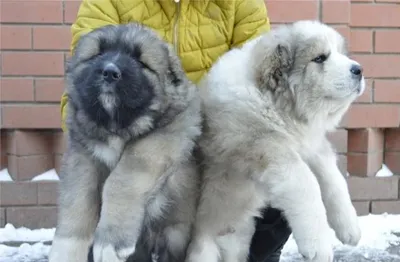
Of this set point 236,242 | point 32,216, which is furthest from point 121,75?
point 32,216

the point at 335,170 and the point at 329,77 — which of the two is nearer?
the point at 329,77

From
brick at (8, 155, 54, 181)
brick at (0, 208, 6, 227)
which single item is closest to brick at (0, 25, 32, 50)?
brick at (8, 155, 54, 181)

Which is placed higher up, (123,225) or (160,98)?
(160,98)

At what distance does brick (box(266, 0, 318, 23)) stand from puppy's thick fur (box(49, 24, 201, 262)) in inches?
63.4

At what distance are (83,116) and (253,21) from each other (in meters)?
0.90

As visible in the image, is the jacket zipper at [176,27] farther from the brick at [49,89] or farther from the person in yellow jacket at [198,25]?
the brick at [49,89]

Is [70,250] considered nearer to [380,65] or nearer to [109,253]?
[109,253]

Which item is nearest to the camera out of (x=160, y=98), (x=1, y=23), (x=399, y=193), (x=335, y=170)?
(x=160, y=98)

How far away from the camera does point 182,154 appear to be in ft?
8.02

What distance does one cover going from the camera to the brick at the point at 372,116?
13.7ft

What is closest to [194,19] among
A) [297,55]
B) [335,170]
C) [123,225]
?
[297,55]

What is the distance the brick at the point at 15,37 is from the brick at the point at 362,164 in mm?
1982

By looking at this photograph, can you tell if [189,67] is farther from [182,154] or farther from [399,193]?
[399,193]

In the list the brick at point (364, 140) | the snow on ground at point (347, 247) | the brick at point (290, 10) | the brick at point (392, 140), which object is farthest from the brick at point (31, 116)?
the brick at point (392, 140)
